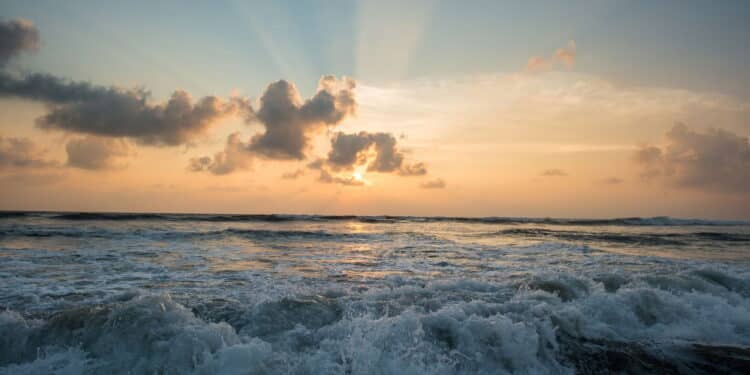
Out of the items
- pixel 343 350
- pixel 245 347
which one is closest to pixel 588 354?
pixel 343 350

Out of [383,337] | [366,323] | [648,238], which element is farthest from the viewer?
[648,238]

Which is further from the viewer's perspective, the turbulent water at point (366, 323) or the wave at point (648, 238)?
the wave at point (648, 238)

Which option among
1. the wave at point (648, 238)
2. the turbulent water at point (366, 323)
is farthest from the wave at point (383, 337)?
the wave at point (648, 238)

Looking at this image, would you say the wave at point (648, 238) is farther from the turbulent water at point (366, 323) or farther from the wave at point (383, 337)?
the wave at point (383, 337)

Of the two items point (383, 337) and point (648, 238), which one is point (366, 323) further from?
point (648, 238)

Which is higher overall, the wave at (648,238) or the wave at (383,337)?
the wave at (648,238)

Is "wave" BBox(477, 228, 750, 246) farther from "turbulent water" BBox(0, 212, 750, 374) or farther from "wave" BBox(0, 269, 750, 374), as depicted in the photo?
"wave" BBox(0, 269, 750, 374)

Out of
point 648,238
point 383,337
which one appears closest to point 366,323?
point 383,337

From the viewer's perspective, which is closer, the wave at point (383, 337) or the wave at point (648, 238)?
the wave at point (383, 337)

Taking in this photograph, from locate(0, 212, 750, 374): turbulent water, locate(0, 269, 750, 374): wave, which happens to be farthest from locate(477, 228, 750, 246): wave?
locate(0, 269, 750, 374): wave

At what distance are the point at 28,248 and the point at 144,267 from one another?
889 cm

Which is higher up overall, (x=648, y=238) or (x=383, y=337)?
(x=648, y=238)

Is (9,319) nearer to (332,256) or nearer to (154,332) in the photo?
(154,332)

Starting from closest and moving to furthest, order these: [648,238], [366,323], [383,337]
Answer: [383,337] → [366,323] → [648,238]
